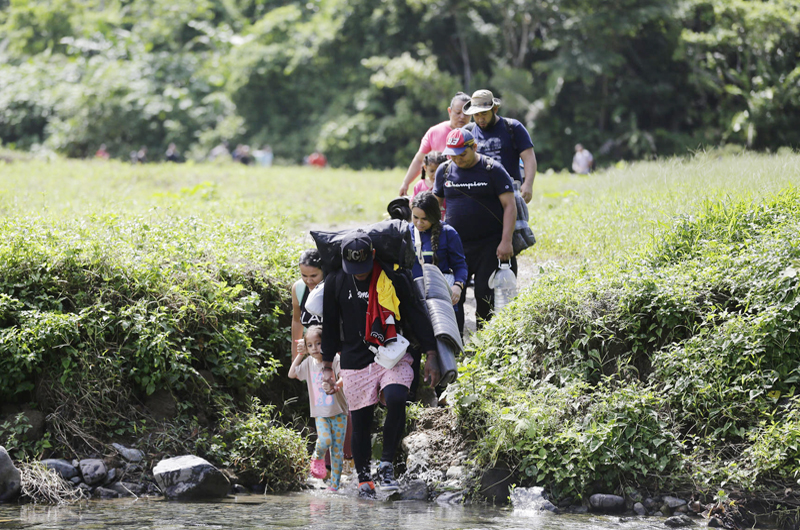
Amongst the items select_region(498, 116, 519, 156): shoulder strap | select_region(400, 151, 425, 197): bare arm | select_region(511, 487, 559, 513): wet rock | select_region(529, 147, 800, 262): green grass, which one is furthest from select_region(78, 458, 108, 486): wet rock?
select_region(529, 147, 800, 262): green grass

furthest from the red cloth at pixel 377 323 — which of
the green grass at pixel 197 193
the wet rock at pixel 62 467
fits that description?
the green grass at pixel 197 193

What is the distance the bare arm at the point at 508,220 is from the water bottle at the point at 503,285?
19cm

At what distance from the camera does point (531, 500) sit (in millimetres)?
5934

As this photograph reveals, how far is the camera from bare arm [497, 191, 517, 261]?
289 inches

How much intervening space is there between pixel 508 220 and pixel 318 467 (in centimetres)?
253

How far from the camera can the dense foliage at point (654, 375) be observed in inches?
233

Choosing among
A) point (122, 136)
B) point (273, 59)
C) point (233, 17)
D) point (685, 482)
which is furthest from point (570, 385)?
point (233, 17)

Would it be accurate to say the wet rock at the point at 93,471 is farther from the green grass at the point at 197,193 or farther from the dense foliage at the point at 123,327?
the green grass at the point at 197,193

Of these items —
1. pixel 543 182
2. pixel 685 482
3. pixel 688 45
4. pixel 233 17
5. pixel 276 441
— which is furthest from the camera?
pixel 233 17

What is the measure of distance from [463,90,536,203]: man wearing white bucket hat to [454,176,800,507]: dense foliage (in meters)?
1.18

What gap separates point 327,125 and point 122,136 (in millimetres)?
10535

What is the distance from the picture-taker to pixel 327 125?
33.7 meters

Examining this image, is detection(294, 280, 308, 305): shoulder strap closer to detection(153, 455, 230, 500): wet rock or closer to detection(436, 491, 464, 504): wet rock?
detection(153, 455, 230, 500): wet rock

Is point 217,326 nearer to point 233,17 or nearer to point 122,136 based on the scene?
point 122,136
